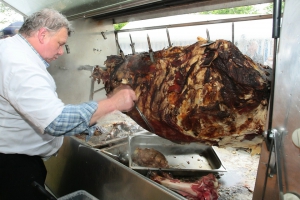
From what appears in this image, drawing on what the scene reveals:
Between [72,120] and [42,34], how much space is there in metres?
0.80

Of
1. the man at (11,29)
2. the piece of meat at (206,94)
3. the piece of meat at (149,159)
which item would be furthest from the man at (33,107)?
the man at (11,29)

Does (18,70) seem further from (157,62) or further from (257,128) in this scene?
(257,128)

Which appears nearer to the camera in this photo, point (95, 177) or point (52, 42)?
point (52, 42)

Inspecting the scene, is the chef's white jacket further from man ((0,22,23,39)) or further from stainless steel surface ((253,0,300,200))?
man ((0,22,23,39))

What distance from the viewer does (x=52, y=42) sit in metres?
2.04

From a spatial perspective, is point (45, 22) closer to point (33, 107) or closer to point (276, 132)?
point (33, 107)

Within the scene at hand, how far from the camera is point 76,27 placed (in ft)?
13.9

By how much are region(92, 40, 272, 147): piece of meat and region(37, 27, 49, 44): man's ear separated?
2.78 feet

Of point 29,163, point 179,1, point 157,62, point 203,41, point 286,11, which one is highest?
point 179,1

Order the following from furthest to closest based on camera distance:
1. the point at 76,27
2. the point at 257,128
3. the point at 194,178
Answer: the point at 76,27 < the point at 194,178 < the point at 257,128

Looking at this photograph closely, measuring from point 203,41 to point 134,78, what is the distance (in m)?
0.73

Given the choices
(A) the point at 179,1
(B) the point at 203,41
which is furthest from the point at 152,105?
(A) the point at 179,1

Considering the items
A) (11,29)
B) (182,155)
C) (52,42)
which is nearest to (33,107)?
(52,42)

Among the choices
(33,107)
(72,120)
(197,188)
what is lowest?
(197,188)
